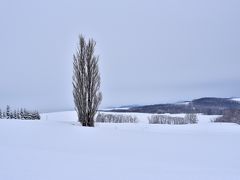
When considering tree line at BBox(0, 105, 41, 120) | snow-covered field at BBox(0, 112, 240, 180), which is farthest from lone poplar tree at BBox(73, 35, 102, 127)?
tree line at BBox(0, 105, 41, 120)

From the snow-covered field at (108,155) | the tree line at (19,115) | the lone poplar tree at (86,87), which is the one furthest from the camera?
the tree line at (19,115)

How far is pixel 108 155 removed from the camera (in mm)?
7738

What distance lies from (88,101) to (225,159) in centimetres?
912

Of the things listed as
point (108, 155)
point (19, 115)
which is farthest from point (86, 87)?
point (19, 115)

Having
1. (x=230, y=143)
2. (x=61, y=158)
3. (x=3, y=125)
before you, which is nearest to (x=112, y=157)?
(x=61, y=158)

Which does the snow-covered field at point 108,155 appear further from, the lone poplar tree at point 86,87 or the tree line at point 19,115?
the tree line at point 19,115

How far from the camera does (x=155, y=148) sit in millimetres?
8930

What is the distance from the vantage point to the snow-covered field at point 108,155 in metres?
5.66

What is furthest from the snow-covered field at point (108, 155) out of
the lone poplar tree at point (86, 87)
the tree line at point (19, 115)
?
the tree line at point (19, 115)

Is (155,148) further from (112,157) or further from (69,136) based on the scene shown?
(69,136)

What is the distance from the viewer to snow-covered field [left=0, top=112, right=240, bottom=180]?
566 cm

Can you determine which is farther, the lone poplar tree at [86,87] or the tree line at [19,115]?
the tree line at [19,115]

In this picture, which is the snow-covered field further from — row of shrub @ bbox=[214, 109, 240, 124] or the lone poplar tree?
row of shrub @ bbox=[214, 109, 240, 124]

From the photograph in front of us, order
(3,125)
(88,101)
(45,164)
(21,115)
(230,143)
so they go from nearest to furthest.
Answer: (45,164) → (230,143) → (3,125) → (88,101) → (21,115)
